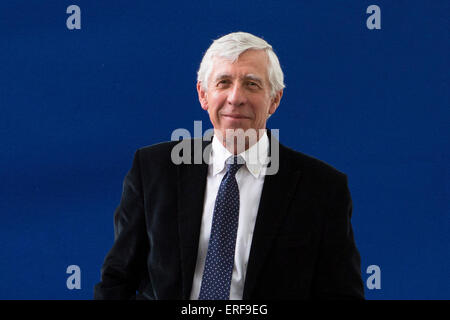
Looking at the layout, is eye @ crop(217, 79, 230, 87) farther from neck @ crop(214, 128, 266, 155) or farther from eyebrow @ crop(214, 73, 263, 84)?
neck @ crop(214, 128, 266, 155)

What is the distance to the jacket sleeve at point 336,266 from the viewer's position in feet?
4.70

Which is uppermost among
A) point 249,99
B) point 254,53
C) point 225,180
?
point 254,53

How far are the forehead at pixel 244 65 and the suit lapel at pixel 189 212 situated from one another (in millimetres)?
261

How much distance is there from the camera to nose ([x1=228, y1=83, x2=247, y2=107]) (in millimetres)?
1422

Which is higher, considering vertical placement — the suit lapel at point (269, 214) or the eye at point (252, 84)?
the eye at point (252, 84)

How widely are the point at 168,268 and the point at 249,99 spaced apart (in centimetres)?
49

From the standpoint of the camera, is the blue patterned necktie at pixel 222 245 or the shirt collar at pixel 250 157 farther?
the shirt collar at pixel 250 157

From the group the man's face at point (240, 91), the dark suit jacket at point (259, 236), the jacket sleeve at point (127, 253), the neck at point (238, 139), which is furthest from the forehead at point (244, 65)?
the jacket sleeve at point (127, 253)

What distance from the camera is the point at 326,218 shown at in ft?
4.75

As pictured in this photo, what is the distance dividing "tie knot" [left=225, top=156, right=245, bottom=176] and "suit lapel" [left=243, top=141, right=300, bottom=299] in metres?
0.08

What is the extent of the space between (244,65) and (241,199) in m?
0.35

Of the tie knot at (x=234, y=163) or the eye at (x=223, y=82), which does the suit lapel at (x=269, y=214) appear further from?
the eye at (x=223, y=82)

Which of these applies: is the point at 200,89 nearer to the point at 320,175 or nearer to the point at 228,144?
the point at 228,144
